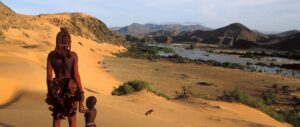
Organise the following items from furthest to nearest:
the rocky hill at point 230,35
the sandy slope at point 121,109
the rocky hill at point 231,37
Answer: the rocky hill at point 230,35, the rocky hill at point 231,37, the sandy slope at point 121,109

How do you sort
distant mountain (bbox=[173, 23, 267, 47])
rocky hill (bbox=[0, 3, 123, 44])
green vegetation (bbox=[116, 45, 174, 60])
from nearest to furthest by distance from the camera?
green vegetation (bbox=[116, 45, 174, 60]) → rocky hill (bbox=[0, 3, 123, 44]) → distant mountain (bbox=[173, 23, 267, 47])

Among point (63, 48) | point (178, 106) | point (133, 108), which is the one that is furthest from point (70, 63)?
point (178, 106)

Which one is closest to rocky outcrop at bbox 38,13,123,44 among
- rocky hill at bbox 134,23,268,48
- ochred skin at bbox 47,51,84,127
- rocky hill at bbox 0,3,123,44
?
rocky hill at bbox 0,3,123,44

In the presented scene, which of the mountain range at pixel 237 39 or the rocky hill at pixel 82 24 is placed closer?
the rocky hill at pixel 82 24

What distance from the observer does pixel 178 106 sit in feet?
53.3

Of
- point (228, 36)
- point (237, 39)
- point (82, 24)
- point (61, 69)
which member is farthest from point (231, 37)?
point (61, 69)

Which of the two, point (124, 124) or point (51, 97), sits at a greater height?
point (51, 97)

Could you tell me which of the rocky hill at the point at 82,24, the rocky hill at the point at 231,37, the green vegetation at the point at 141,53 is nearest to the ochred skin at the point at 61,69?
the green vegetation at the point at 141,53

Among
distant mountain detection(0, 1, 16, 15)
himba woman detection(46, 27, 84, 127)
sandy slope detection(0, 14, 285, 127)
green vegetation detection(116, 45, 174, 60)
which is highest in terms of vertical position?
distant mountain detection(0, 1, 16, 15)

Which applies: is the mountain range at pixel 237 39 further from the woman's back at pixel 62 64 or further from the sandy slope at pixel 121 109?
the woman's back at pixel 62 64

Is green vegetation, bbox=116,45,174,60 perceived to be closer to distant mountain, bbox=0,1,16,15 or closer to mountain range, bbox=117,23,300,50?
distant mountain, bbox=0,1,16,15

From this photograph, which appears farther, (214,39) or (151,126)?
(214,39)

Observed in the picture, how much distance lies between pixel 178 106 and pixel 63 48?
10.1 metres

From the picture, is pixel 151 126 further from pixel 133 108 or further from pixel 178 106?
pixel 178 106
